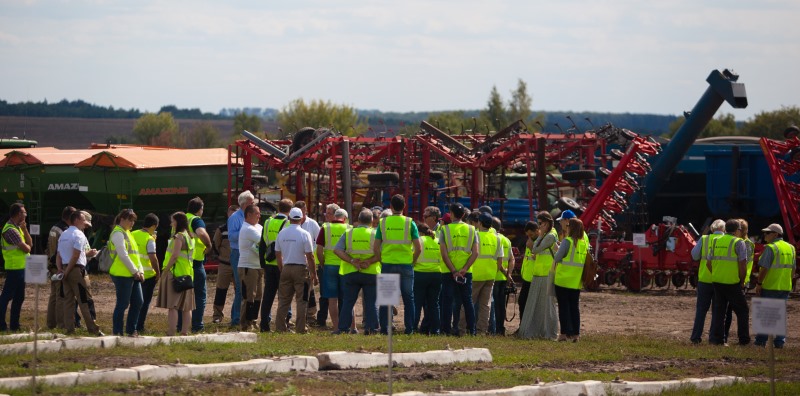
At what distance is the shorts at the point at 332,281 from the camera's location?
56.2ft

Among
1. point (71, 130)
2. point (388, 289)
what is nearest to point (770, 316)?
point (388, 289)

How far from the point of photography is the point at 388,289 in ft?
38.5

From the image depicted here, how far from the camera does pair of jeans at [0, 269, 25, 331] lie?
16.2 meters

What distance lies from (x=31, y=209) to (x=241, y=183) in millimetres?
5071

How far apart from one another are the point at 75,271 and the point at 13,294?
1.18 metres

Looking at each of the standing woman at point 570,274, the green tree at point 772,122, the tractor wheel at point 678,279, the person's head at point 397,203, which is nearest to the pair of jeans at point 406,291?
the person's head at point 397,203

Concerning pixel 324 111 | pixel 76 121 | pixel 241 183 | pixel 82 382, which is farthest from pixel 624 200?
pixel 76 121

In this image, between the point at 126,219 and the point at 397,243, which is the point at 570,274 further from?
the point at 126,219

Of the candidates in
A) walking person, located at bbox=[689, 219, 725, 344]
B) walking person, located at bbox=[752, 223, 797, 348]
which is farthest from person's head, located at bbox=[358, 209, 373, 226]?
walking person, located at bbox=[752, 223, 797, 348]

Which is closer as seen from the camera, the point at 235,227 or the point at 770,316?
the point at 770,316

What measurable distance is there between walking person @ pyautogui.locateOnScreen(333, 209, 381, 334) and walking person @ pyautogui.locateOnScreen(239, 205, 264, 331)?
47.9 inches

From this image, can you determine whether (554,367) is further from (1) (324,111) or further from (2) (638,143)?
(1) (324,111)

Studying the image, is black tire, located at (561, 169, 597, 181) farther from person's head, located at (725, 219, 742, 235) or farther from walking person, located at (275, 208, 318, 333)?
walking person, located at (275, 208, 318, 333)

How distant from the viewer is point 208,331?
16.9 metres
